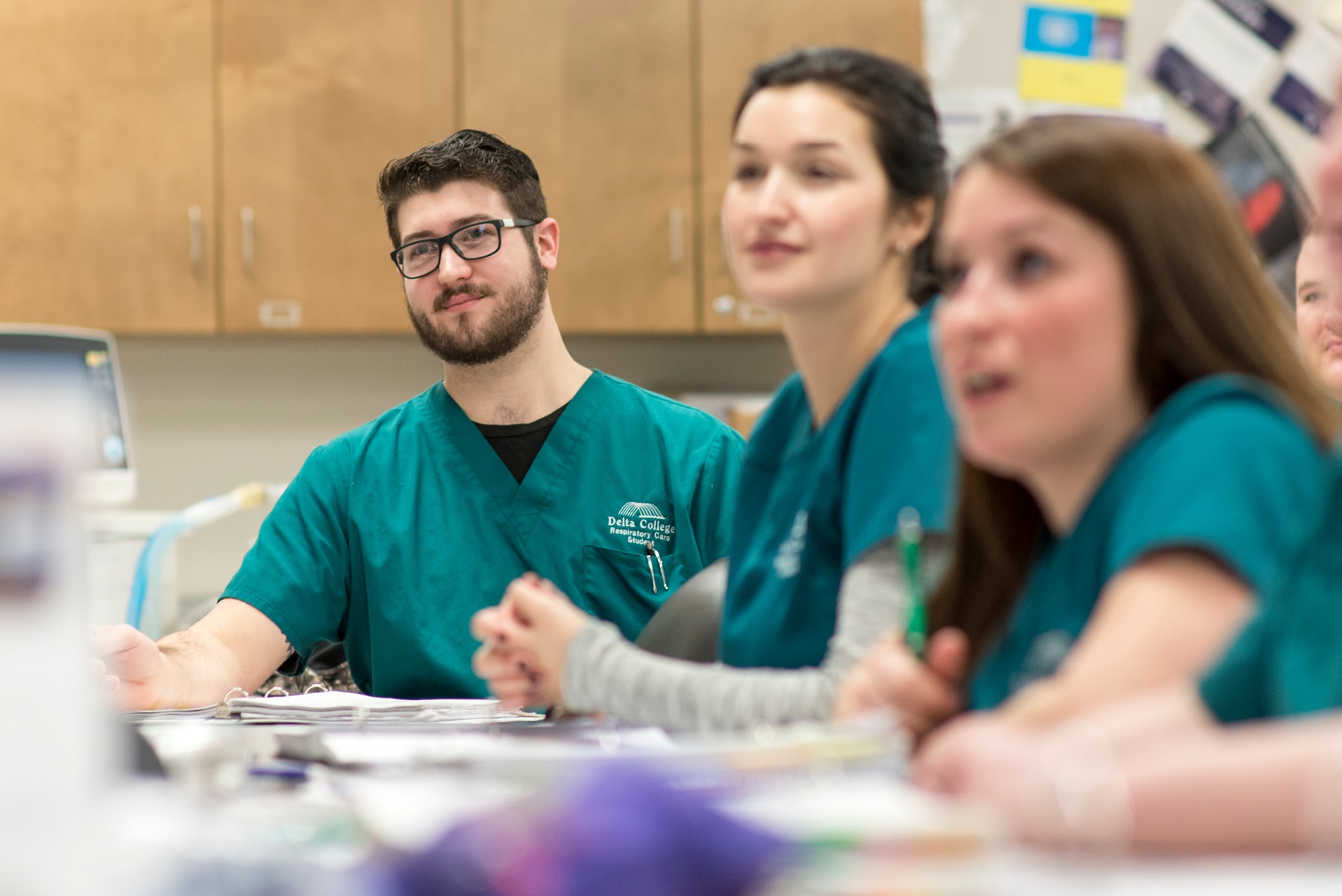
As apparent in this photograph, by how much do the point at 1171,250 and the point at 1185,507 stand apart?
6.6 inches

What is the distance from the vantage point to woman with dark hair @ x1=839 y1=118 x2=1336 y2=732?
0.73 m

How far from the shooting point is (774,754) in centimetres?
68

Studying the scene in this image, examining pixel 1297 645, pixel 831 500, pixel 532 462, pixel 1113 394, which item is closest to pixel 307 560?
pixel 532 462

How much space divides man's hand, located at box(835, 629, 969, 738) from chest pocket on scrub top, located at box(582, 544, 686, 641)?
35.5 inches

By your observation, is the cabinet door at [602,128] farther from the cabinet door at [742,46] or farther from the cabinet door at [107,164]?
the cabinet door at [107,164]

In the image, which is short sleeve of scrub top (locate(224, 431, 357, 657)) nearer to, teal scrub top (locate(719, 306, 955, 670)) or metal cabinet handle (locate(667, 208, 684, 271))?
teal scrub top (locate(719, 306, 955, 670))

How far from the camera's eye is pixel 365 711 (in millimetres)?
1275

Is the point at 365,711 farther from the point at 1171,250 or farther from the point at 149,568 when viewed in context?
the point at 149,568

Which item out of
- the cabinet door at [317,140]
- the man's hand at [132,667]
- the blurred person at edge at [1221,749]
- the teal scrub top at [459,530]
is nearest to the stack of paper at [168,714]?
the man's hand at [132,667]

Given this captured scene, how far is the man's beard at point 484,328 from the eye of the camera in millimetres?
1875

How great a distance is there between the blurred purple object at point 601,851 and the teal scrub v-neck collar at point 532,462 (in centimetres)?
128

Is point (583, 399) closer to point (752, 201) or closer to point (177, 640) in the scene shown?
point (177, 640)

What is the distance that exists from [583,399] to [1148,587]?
123cm

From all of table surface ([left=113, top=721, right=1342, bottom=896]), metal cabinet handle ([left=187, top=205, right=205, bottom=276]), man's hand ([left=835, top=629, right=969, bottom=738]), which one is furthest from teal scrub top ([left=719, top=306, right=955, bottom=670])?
metal cabinet handle ([left=187, top=205, right=205, bottom=276])
